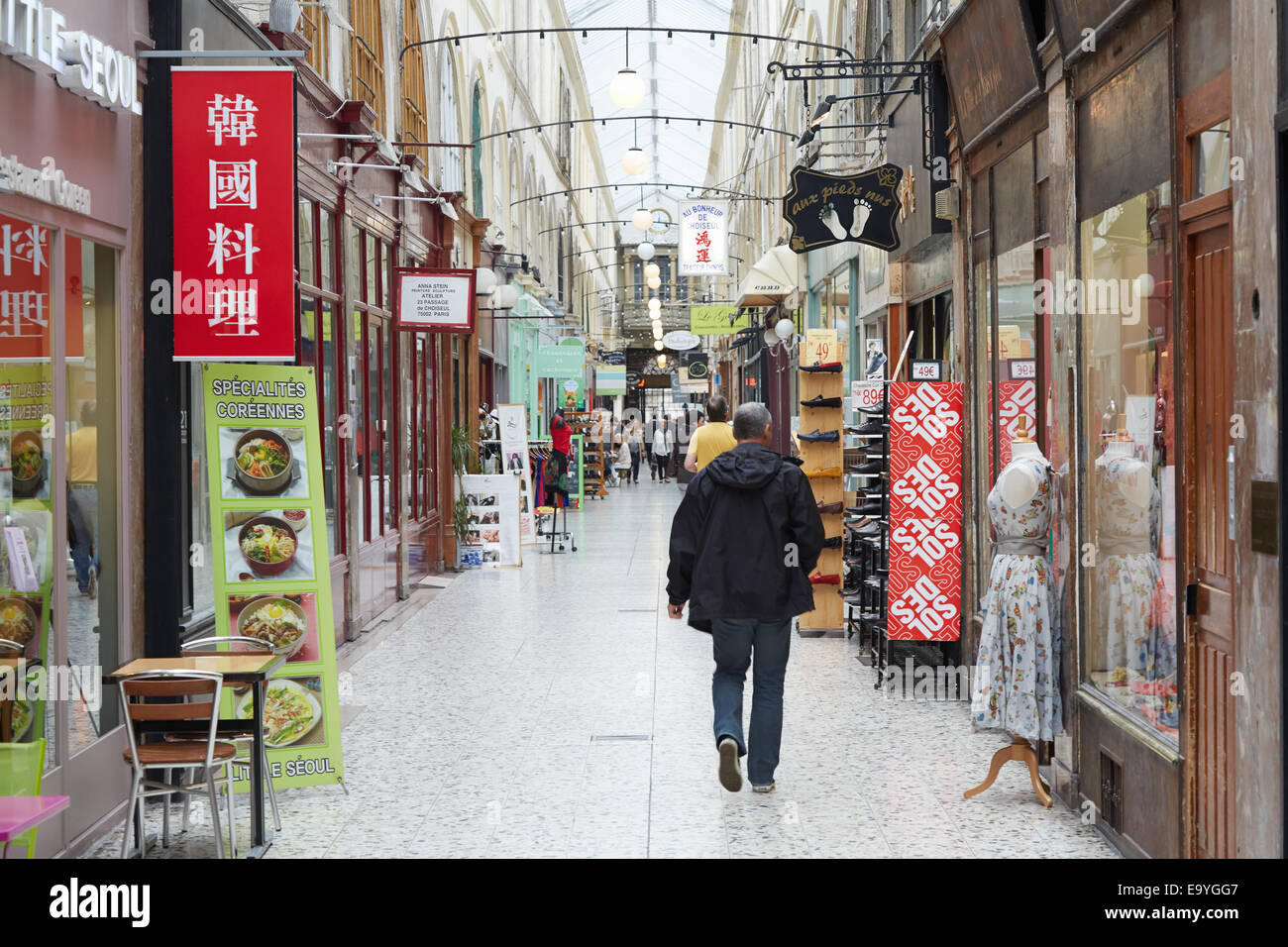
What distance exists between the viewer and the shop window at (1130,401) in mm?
4777

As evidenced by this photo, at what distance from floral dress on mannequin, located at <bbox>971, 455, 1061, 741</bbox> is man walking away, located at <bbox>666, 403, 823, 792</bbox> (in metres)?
0.79

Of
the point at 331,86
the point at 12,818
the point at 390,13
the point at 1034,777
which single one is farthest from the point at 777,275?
the point at 12,818

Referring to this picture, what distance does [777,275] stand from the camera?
1864cm

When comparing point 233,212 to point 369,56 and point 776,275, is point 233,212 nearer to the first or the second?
point 369,56

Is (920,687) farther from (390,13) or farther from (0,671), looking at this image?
(390,13)

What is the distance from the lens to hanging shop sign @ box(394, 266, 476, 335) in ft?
40.3

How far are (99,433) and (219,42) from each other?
244cm

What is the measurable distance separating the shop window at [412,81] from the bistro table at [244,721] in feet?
29.2

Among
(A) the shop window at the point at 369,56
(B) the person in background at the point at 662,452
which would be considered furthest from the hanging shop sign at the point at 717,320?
(A) the shop window at the point at 369,56

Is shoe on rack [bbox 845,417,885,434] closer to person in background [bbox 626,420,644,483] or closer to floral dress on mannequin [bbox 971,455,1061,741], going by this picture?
floral dress on mannequin [bbox 971,455,1061,741]

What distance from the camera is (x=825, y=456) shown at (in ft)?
33.2

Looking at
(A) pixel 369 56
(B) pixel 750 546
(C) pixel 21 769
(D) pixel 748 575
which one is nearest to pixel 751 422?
(B) pixel 750 546

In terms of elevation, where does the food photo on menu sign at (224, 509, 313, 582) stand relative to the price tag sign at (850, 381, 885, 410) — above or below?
below

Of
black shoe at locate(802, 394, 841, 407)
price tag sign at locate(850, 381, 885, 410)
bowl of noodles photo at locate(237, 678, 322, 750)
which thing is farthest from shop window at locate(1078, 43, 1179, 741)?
price tag sign at locate(850, 381, 885, 410)
